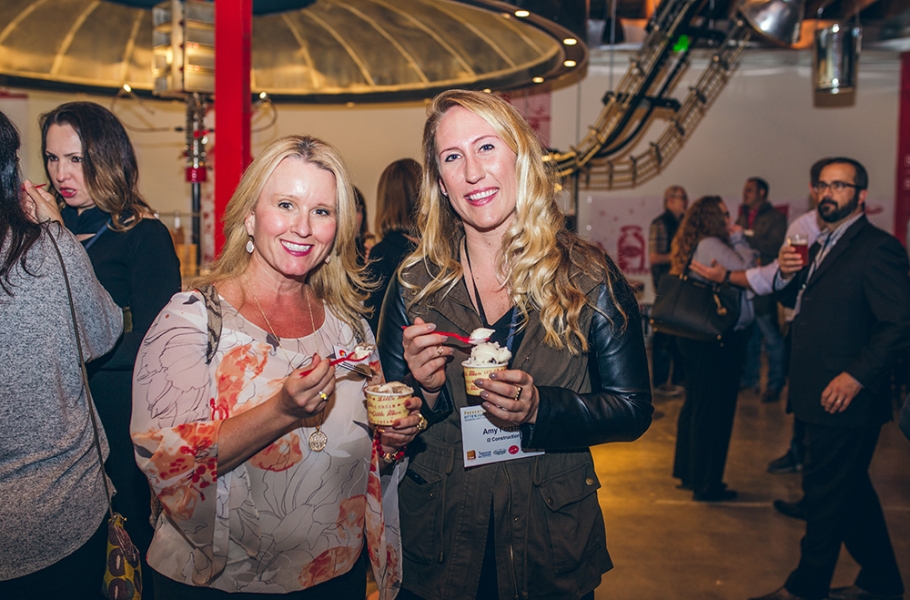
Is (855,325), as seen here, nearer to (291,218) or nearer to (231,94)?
(291,218)

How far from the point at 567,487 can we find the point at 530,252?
0.61 metres

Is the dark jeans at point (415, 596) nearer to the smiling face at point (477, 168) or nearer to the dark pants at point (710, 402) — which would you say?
the smiling face at point (477, 168)

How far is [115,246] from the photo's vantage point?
250 cm

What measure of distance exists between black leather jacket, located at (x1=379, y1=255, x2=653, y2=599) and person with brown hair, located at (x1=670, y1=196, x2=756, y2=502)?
295 centimetres

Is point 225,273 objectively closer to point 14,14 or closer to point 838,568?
point 838,568

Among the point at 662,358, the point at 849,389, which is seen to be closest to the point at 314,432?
the point at 849,389

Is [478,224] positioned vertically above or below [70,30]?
below

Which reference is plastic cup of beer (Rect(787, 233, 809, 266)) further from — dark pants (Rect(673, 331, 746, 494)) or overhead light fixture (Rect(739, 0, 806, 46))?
overhead light fixture (Rect(739, 0, 806, 46))

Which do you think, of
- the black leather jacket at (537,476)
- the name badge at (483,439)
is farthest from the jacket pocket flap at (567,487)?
the name badge at (483,439)

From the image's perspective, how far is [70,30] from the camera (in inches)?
279

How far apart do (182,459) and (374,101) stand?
7.49 metres

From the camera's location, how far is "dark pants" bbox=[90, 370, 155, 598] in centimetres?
242

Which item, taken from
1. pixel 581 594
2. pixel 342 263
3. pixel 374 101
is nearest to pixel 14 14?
pixel 374 101

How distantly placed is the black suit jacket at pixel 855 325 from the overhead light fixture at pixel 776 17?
4.38 meters
